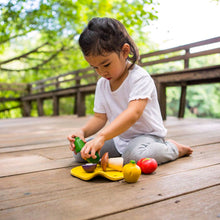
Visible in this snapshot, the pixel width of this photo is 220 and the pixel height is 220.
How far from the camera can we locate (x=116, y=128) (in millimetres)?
1533

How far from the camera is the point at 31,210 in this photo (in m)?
0.99

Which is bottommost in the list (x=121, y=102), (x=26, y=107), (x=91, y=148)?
(x=26, y=107)

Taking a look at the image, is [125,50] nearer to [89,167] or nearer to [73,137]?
[73,137]

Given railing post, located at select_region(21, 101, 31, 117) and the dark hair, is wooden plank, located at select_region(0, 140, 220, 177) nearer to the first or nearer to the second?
the dark hair

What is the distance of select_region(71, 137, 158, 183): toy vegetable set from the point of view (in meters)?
1.28

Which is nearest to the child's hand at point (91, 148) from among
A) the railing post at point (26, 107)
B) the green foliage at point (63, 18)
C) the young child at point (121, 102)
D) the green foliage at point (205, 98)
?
the young child at point (121, 102)

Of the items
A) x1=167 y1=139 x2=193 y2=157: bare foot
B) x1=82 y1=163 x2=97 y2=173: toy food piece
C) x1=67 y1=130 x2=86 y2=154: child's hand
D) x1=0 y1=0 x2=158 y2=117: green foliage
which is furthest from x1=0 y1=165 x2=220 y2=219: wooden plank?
x1=0 y1=0 x2=158 y2=117: green foliage

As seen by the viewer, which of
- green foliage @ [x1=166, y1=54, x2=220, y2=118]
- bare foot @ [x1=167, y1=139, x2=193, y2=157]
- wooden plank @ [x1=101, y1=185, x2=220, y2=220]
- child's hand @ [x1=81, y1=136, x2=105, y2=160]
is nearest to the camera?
wooden plank @ [x1=101, y1=185, x2=220, y2=220]

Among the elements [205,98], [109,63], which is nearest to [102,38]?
[109,63]

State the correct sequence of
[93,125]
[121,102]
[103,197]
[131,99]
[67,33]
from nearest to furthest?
[103,197] < [131,99] < [121,102] < [93,125] < [67,33]

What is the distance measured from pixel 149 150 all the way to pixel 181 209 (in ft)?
2.42

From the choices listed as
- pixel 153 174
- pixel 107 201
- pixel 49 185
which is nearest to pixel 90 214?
pixel 107 201

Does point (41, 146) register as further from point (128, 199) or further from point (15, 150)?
point (128, 199)

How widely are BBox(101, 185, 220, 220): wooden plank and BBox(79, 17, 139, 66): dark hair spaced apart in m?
0.90
